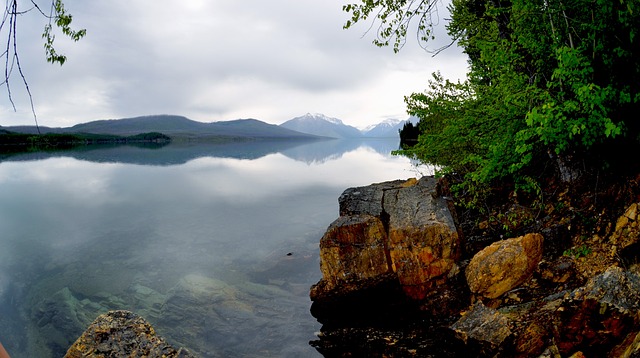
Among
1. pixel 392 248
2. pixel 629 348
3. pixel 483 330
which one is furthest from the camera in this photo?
pixel 392 248

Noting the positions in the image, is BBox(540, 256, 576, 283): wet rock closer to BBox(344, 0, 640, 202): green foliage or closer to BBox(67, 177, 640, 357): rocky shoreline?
BBox(67, 177, 640, 357): rocky shoreline

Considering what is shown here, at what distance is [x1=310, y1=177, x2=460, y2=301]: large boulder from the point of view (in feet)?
33.5

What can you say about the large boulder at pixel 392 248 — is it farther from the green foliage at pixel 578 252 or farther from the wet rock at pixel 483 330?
the green foliage at pixel 578 252

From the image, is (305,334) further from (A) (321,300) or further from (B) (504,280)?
(B) (504,280)

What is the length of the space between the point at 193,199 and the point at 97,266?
21.1 m

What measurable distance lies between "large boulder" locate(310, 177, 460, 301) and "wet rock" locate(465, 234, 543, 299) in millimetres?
947

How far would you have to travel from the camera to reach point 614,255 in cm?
782

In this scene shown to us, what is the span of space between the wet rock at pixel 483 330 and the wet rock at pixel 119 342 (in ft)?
19.2

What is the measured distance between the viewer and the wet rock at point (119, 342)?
5762 mm

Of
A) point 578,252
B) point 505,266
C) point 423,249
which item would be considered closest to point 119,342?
point 423,249

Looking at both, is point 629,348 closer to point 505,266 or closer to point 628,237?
point 505,266

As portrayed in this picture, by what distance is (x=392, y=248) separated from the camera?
1076 cm

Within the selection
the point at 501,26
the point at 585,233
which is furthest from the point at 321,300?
the point at 501,26

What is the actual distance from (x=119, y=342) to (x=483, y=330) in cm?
727
